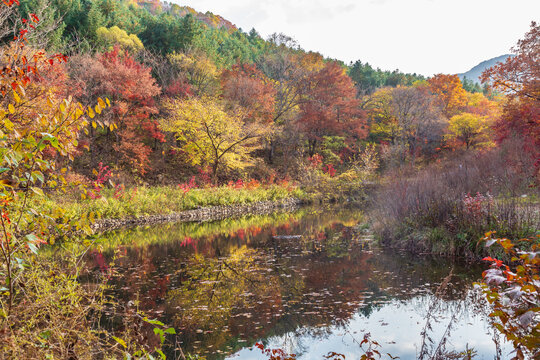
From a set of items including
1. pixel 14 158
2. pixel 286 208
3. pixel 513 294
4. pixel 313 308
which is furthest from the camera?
pixel 286 208

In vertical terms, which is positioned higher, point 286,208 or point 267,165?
point 267,165

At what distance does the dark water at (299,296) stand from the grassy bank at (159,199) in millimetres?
3401

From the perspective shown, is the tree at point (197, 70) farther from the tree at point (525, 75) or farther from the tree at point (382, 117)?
the tree at point (525, 75)

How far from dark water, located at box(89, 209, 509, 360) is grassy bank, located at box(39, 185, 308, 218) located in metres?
3.40

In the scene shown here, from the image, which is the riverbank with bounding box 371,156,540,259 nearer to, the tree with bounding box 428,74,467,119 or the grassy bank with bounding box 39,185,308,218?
the grassy bank with bounding box 39,185,308,218

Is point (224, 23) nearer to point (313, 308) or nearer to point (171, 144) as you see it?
point (171, 144)

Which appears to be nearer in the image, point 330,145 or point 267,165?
point 267,165

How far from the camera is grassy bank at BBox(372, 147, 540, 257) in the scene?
881 cm

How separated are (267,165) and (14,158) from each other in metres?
30.1

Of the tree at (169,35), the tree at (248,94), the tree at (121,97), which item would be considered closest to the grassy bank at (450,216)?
the tree at (121,97)

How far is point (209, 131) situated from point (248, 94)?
25.9ft


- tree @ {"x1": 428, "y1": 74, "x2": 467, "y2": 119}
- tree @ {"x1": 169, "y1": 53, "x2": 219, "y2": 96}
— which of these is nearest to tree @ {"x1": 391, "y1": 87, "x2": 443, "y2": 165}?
tree @ {"x1": 428, "y1": 74, "x2": 467, "y2": 119}

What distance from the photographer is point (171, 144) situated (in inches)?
1112

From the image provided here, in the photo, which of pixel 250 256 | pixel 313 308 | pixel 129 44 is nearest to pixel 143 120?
pixel 129 44
